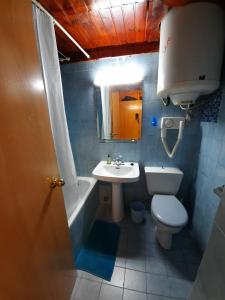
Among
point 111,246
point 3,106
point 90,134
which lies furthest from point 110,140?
point 3,106

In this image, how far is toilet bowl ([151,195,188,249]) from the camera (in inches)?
47.3

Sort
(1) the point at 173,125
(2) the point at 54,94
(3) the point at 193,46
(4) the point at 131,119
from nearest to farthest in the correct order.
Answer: (3) the point at 193,46 → (2) the point at 54,94 → (1) the point at 173,125 → (4) the point at 131,119

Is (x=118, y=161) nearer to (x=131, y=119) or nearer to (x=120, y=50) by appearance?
(x=131, y=119)

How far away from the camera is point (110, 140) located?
1804mm

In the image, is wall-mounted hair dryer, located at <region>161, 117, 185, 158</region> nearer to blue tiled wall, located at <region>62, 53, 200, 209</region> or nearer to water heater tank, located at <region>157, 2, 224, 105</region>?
blue tiled wall, located at <region>62, 53, 200, 209</region>

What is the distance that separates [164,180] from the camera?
160 centimetres

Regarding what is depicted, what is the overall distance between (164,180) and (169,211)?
369 millimetres

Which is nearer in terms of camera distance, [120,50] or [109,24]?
[109,24]

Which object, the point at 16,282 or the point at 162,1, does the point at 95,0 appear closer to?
the point at 162,1

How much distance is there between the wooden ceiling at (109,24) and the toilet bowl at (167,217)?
1.68 metres

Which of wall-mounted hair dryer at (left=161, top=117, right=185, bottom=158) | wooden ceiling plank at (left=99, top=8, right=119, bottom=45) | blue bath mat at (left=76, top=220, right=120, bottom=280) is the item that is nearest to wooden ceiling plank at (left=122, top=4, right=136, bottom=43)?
wooden ceiling plank at (left=99, top=8, right=119, bottom=45)

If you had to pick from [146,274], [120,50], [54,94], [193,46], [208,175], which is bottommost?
[146,274]

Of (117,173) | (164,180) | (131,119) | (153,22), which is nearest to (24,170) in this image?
(117,173)

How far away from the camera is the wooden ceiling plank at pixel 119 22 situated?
3.62 ft
